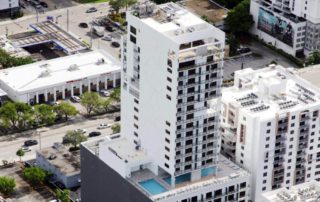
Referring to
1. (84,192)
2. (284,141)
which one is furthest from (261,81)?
(84,192)

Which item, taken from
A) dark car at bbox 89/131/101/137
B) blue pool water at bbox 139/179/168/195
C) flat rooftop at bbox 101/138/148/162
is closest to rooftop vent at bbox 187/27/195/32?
flat rooftop at bbox 101/138/148/162

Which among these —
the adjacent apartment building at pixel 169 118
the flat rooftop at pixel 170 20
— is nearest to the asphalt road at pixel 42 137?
the adjacent apartment building at pixel 169 118

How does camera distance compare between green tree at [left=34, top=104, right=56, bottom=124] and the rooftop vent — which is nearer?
the rooftop vent

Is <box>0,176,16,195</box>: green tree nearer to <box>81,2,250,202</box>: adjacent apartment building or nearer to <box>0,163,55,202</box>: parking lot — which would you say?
<box>0,163,55,202</box>: parking lot

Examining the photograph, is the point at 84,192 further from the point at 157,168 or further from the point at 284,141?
the point at 284,141

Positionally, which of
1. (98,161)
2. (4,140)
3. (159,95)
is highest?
(159,95)

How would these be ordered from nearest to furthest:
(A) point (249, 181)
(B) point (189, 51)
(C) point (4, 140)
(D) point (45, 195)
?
(B) point (189, 51)
(A) point (249, 181)
(D) point (45, 195)
(C) point (4, 140)
